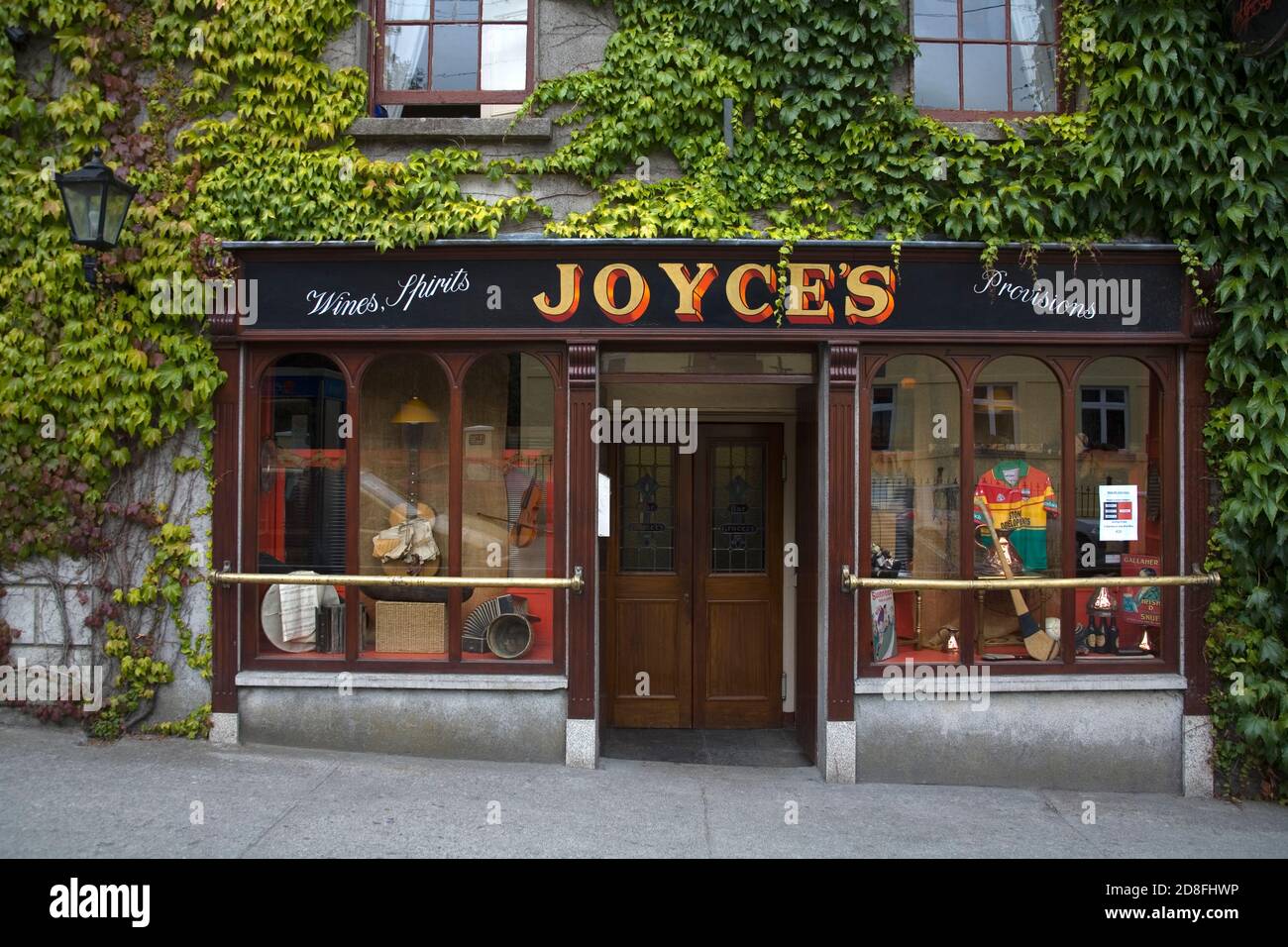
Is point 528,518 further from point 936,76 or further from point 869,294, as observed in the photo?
point 936,76

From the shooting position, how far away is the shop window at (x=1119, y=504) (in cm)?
698

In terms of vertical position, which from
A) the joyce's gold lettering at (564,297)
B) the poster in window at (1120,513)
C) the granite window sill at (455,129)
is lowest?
the poster in window at (1120,513)

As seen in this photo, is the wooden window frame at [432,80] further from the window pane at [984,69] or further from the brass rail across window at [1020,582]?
the brass rail across window at [1020,582]

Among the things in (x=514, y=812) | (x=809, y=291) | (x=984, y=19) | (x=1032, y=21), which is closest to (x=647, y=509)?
(x=809, y=291)

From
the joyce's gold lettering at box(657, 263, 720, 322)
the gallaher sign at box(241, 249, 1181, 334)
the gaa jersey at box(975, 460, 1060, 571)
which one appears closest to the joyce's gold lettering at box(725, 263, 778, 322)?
the gallaher sign at box(241, 249, 1181, 334)

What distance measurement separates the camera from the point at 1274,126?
6598 mm

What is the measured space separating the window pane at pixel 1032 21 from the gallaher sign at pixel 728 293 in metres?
1.85

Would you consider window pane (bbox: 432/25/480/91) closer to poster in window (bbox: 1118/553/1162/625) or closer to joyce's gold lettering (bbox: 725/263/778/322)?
joyce's gold lettering (bbox: 725/263/778/322)

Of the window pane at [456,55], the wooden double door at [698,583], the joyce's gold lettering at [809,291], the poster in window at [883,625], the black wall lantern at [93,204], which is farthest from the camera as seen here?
the wooden double door at [698,583]

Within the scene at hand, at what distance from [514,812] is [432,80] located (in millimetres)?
5239

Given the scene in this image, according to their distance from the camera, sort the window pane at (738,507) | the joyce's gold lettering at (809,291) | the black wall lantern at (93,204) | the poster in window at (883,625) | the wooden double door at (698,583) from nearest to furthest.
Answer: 1. the black wall lantern at (93,204)
2. the joyce's gold lettering at (809,291)
3. the poster in window at (883,625)
4. the wooden double door at (698,583)
5. the window pane at (738,507)

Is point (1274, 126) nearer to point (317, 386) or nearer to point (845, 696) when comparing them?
point (845, 696)

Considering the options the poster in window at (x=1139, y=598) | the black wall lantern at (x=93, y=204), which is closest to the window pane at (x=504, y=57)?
the black wall lantern at (x=93, y=204)

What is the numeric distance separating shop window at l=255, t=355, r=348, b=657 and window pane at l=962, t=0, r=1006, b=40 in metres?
5.31
